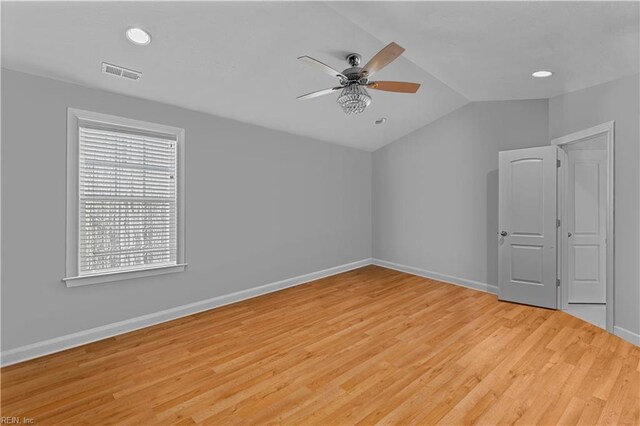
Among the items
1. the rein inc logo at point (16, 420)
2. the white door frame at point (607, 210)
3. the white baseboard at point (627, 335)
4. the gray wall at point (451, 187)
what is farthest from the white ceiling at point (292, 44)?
the rein inc logo at point (16, 420)

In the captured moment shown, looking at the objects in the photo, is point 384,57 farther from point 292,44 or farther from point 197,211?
point 197,211

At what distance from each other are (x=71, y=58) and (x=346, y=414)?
11.6 feet

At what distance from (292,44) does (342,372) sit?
2.93 m

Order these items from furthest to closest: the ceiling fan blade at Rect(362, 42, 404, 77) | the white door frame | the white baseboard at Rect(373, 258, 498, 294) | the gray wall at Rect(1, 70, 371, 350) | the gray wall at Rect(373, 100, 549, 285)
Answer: the white baseboard at Rect(373, 258, 498, 294) < the gray wall at Rect(373, 100, 549, 285) < the white door frame < the gray wall at Rect(1, 70, 371, 350) < the ceiling fan blade at Rect(362, 42, 404, 77)

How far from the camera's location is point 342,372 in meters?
2.52

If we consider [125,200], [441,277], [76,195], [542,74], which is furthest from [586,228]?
[76,195]

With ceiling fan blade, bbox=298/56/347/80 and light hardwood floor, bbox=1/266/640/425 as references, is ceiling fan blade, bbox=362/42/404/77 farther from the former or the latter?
light hardwood floor, bbox=1/266/640/425

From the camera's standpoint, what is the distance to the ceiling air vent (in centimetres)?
275

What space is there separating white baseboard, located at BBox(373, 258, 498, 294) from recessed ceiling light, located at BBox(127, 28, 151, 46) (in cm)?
512

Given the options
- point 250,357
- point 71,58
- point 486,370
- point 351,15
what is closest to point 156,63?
point 71,58

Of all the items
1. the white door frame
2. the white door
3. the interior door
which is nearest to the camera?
the white door frame

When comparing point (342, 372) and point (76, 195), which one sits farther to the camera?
point (76, 195)

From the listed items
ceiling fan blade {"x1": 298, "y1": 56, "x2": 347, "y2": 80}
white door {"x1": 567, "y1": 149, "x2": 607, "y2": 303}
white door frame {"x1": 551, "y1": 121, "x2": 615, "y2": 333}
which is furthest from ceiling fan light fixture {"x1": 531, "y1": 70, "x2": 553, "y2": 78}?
ceiling fan blade {"x1": 298, "y1": 56, "x2": 347, "y2": 80}

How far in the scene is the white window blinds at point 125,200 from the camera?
305cm
